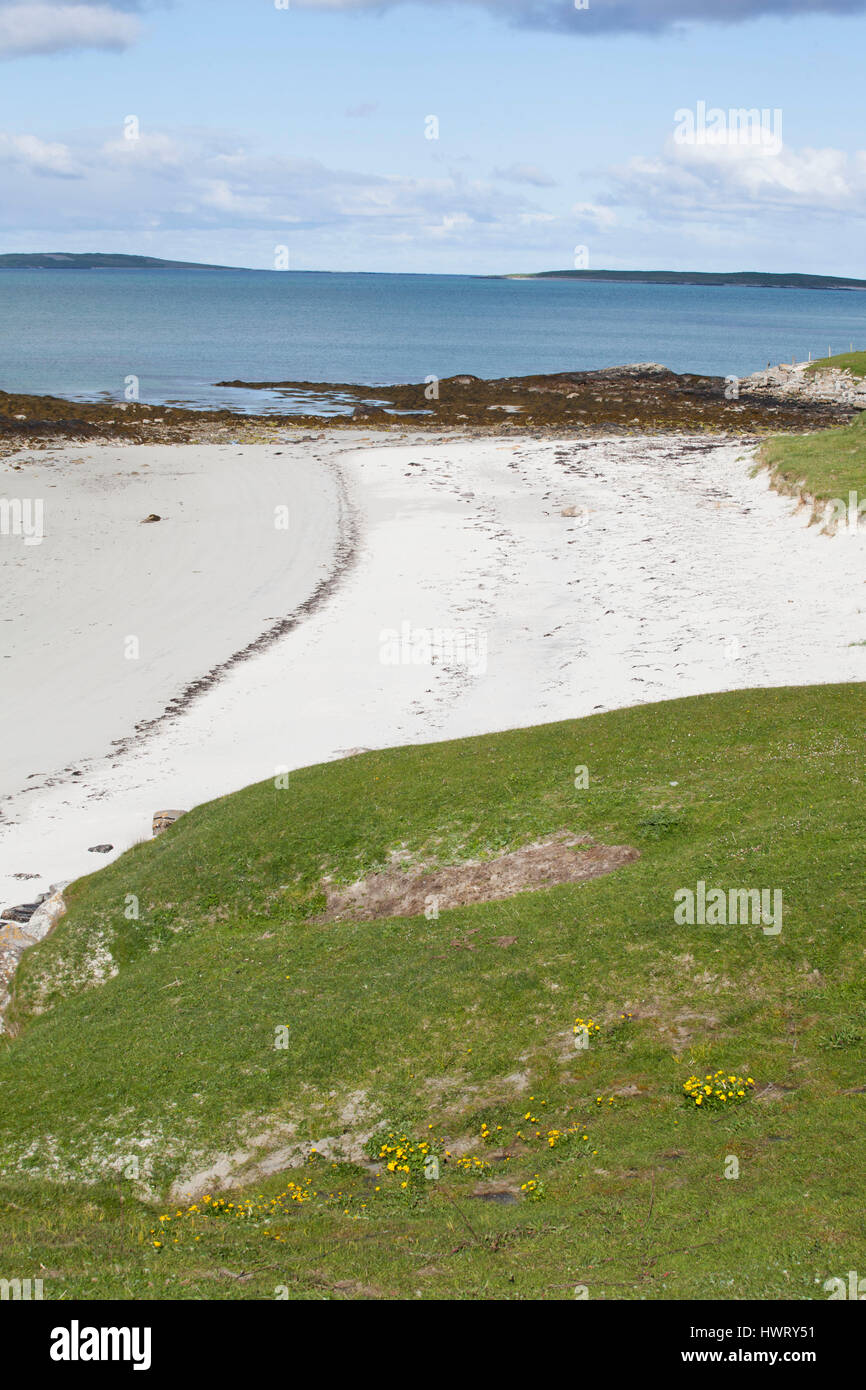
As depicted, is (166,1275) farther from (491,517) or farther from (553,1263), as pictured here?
(491,517)

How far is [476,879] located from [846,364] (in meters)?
103

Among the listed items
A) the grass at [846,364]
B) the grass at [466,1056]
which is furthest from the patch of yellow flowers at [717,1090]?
the grass at [846,364]

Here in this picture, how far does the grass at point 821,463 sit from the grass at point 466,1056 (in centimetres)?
2768

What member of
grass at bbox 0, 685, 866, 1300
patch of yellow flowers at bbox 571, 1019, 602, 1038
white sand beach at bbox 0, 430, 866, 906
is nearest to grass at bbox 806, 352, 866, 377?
white sand beach at bbox 0, 430, 866, 906

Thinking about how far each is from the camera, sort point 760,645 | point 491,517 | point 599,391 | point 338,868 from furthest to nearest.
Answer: point 599,391, point 491,517, point 760,645, point 338,868

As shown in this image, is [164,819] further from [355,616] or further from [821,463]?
[821,463]

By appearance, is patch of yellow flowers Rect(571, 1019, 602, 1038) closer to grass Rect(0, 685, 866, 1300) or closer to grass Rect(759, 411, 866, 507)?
grass Rect(0, 685, 866, 1300)

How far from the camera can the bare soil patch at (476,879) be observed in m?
19.2

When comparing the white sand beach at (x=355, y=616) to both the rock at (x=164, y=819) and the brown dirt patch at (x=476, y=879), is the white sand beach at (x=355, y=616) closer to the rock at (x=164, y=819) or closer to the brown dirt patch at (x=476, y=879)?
the rock at (x=164, y=819)

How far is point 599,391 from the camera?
4156 inches

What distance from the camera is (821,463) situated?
172ft

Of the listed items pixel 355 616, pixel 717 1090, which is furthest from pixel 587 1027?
pixel 355 616
